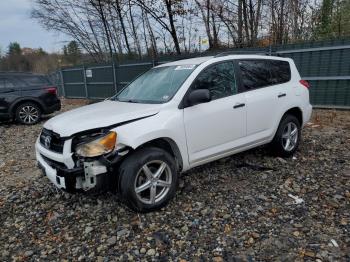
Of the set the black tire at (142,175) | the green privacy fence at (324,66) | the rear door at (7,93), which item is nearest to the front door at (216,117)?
the black tire at (142,175)

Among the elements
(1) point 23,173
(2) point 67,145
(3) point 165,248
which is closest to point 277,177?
(3) point 165,248

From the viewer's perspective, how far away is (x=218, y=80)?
4184mm

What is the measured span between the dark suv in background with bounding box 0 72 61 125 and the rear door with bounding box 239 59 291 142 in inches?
305

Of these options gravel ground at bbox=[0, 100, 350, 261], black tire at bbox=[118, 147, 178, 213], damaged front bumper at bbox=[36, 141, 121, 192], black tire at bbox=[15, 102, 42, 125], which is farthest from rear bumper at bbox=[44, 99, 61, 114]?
black tire at bbox=[118, 147, 178, 213]

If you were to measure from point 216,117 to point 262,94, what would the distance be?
1056mm

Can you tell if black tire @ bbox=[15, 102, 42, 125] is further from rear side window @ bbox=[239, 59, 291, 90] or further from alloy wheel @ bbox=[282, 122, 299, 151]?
alloy wheel @ bbox=[282, 122, 299, 151]

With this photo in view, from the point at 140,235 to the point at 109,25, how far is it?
58.1ft

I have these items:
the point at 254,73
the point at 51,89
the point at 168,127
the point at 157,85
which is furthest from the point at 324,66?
the point at 51,89

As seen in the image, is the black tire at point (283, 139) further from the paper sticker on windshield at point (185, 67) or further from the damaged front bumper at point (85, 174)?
the damaged front bumper at point (85, 174)

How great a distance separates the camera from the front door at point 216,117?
3.75 meters

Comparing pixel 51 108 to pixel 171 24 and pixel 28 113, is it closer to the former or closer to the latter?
pixel 28 113

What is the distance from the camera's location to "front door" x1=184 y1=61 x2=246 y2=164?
375 centimetres

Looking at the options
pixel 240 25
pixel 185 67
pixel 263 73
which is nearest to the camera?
pixel 185 67

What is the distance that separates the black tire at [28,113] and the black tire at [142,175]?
25.9ft
